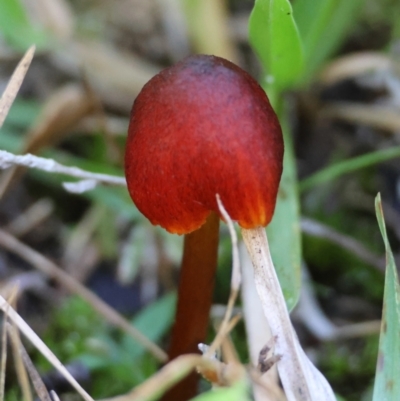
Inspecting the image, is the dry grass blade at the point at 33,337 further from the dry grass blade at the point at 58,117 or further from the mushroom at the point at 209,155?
the dry grass blade at the point at 58,117

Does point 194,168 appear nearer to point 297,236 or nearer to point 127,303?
point 297,236

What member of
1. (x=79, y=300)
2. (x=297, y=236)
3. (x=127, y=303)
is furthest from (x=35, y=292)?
(x=297, y=236)

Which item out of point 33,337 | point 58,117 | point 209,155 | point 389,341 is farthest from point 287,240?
point 58,117

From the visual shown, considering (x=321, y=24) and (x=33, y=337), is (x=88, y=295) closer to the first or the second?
(x=33, y=337)

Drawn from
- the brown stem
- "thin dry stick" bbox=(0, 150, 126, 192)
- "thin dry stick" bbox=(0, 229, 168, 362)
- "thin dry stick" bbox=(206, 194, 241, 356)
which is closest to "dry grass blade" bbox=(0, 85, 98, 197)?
"thin dry stick" bbox=(0, 229, 168, 362)

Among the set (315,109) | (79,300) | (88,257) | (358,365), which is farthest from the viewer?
(315,109)
